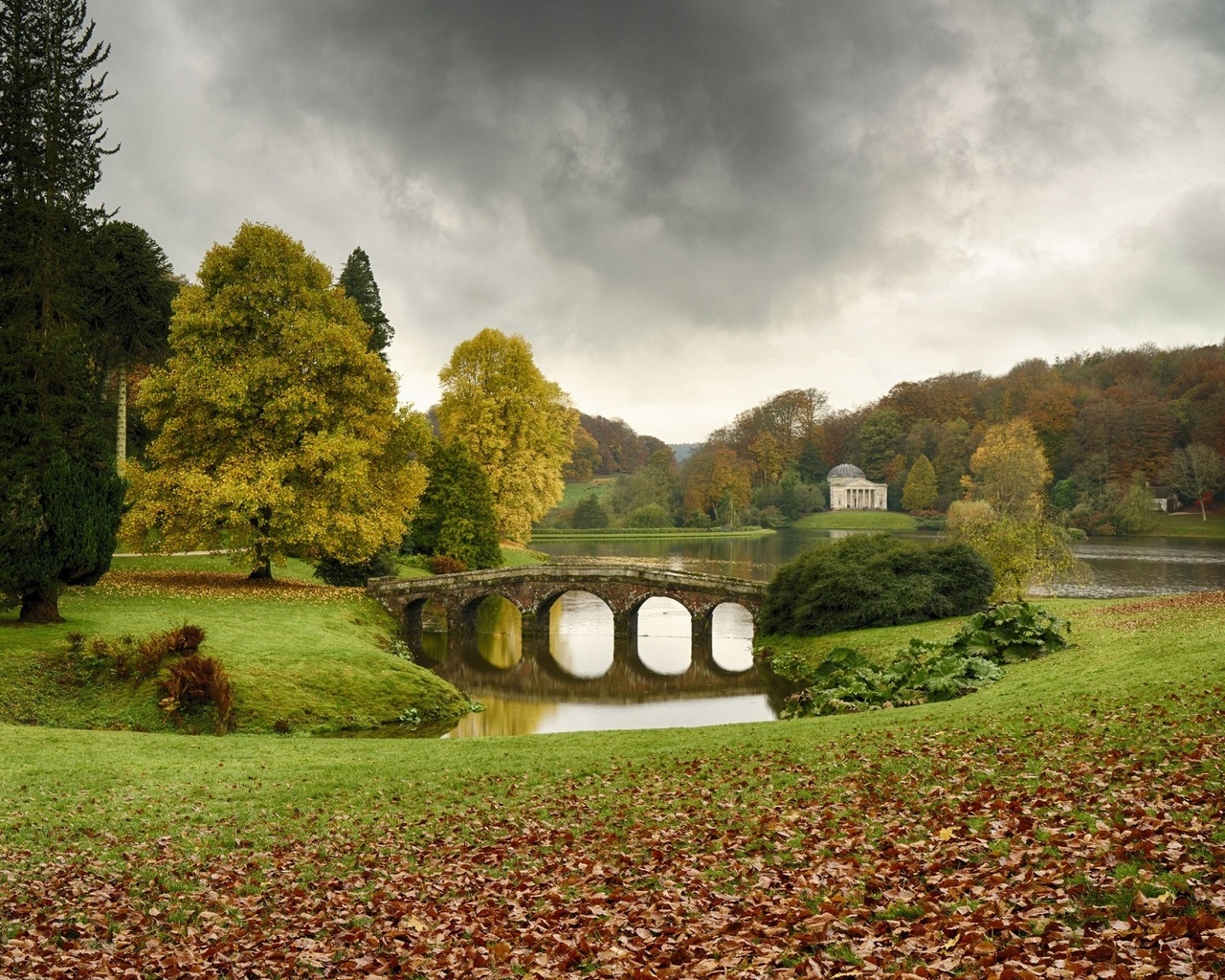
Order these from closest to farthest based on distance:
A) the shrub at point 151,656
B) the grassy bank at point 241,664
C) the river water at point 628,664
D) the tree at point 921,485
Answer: the grassy bank at point 241,664 → the shrub at point 151,656 → the river water at point 628,664 → the tree at point 921,485

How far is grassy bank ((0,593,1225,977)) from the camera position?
6.07 meters

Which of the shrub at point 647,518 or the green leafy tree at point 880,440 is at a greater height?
the green leafy tree at point 880,440

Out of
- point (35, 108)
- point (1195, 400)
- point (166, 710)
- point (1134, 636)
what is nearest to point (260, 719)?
point (166, 710)

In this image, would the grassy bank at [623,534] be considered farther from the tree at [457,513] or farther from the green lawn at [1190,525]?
the tree at [457,513]

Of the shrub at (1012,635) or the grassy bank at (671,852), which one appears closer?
the grassy bank at (671,852)

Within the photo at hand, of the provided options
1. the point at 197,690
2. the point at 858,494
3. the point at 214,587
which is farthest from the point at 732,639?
the point at 858,494

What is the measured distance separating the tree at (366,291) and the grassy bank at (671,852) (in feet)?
119

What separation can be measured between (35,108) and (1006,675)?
25437mm

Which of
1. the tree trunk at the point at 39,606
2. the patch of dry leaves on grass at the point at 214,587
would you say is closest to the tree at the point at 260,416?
the patch of dry leaves on grass at the point at 214,587

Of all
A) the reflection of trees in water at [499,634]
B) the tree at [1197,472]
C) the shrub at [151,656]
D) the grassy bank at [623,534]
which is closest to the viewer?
the shrub at [151,656]

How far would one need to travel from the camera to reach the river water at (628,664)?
24734mm

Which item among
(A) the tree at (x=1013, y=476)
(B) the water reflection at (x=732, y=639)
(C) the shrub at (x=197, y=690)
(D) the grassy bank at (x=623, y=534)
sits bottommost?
(B) the water reflection at (x=732, y=639)

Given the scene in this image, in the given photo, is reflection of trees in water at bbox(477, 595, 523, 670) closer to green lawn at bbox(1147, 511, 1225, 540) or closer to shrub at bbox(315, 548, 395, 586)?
shrub at bbox(315, 548, 395, 586)

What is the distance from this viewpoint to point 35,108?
21594 mm
